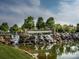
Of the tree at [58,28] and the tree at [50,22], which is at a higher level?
the tree at [50,22]

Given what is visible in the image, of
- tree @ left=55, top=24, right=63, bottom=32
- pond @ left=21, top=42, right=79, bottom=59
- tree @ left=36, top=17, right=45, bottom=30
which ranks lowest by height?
pond @ left=21, top=42, right=79, bottom=59

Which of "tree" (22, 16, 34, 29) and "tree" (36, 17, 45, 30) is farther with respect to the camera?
"tree" (36, 17, 45, 30)

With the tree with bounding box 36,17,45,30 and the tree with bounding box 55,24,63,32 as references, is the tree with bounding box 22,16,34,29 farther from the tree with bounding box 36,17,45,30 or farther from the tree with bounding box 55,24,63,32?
the tree with bounding box 55,24,63,32

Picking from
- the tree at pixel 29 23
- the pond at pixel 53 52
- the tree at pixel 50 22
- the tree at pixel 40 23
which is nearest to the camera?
the pond at pixel 53 52

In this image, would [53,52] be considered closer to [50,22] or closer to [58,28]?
[50,22]

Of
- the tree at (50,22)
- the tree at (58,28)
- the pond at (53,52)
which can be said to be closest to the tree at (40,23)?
the tree at (50,22)

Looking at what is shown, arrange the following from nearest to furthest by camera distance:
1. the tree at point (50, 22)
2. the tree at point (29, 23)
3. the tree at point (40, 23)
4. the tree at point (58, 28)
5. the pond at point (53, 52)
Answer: the pond at point (53, 52) → the tree at point (29, 23) → the tree at point (40, 23) → the tree at point (50, 22) → the tree at point (58, 28)

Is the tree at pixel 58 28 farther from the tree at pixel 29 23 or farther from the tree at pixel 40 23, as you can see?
the tree at pixel 29 23

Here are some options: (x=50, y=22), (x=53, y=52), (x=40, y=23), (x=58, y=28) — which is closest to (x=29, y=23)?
(x=40, y=23)

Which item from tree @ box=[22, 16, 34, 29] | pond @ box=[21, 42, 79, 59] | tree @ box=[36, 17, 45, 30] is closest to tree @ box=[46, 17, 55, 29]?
tree @ box=[36, 17, 45, 30]

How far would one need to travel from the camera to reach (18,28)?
107750 mm

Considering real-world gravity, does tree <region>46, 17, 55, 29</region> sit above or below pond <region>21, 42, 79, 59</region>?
above

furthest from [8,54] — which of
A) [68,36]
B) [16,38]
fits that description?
[68,36]

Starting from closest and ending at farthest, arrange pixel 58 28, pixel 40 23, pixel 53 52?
pixel 53 52 → pixel 40 23 → pixel 58 28
